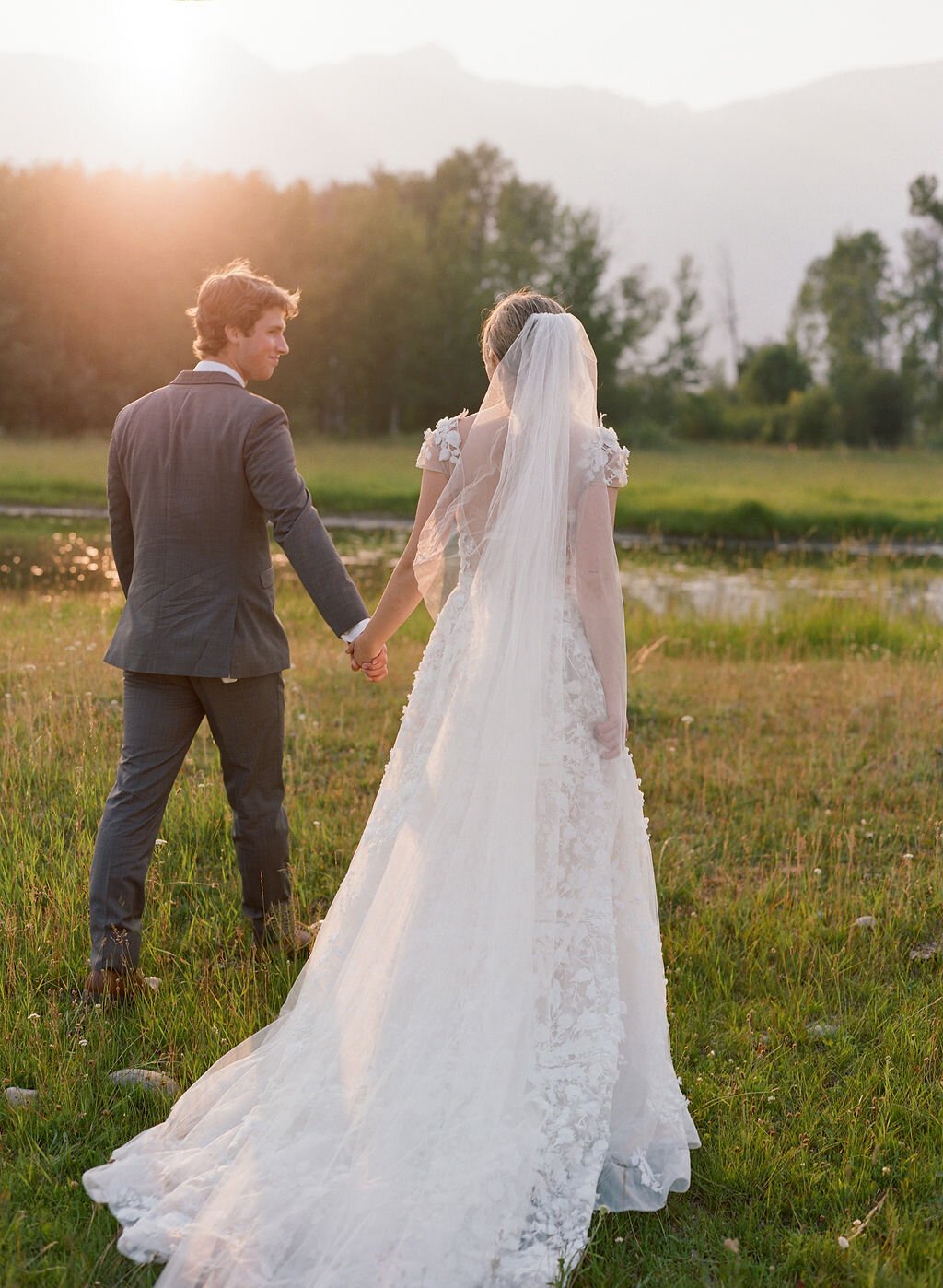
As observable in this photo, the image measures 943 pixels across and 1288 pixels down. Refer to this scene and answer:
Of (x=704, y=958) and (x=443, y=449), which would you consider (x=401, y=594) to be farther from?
(x=704, y=958)

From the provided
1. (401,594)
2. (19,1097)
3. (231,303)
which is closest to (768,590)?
(401,594)

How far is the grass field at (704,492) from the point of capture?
24.8 meters

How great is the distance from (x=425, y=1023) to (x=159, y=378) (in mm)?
45434

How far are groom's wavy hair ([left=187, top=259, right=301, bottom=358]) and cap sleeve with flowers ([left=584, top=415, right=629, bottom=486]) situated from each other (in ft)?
4.03

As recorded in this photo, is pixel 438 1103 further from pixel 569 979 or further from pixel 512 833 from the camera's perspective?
pixel 512 833

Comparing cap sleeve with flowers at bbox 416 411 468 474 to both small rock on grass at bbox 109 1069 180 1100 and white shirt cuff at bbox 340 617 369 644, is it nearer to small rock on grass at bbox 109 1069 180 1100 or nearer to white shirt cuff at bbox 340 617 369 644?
white shirt cuff at bbox 340 617 369 644

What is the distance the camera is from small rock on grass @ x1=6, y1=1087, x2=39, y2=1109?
3.25m

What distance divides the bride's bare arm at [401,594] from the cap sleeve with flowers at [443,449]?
1.1 inches

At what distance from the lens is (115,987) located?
3.81 m

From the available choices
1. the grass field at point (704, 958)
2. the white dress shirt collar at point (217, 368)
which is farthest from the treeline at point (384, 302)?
the white dress shirt collar at point (217, 368)

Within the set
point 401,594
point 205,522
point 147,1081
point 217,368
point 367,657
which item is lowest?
point 147,1081

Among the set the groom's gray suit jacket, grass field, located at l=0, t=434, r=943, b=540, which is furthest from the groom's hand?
grass field, located at l=0, t=434, r=943, b=540

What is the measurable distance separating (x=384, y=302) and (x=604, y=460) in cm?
4706

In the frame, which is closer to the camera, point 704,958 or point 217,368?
point 217,368
